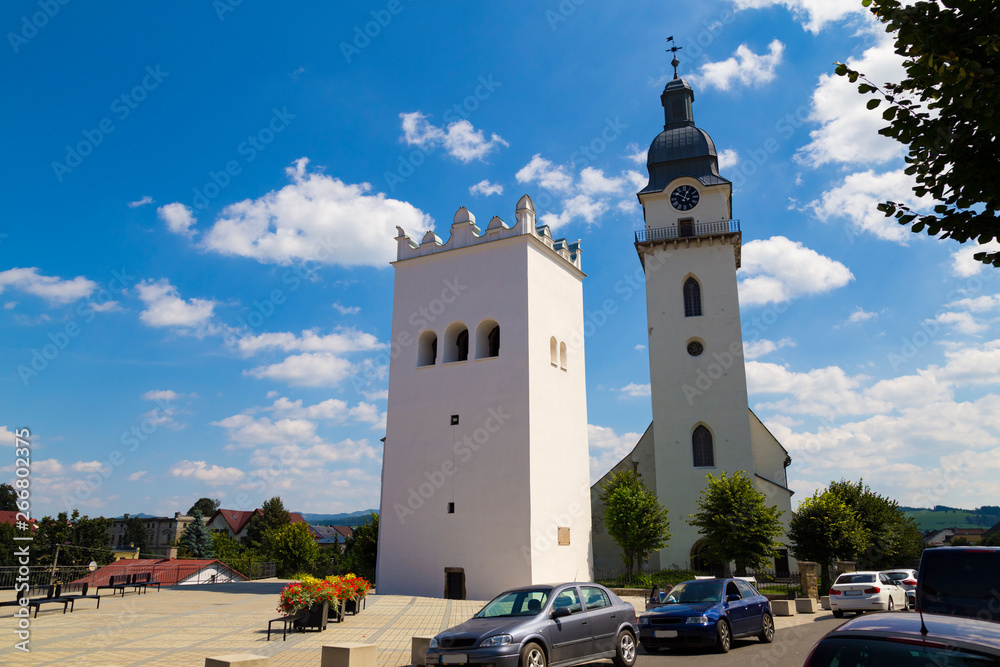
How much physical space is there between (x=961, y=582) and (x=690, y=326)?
30.5 metres

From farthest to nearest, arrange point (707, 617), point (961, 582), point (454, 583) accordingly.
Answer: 1. point (454, 583)
2. point (707, 617)
3. point (961, 582)

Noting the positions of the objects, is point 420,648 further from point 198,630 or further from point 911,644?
point 911,644

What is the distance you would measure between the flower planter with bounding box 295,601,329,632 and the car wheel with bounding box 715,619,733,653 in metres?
8.42

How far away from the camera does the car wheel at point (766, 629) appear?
13.2 meters

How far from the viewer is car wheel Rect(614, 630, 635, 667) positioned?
34.0 ft

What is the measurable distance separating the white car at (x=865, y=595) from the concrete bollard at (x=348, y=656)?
52.8 ft

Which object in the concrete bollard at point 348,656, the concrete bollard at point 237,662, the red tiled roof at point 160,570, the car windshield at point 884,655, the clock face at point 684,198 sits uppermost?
the clock face at point 684,198

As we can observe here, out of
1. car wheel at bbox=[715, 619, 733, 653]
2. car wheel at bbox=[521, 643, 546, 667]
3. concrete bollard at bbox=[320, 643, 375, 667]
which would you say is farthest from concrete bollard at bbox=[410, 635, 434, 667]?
car wheel at bbox=[715, 619, 733, 653]

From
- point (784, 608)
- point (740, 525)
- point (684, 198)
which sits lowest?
point (784, 608)

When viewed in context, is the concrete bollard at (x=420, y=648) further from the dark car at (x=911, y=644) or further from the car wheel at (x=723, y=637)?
the dark car at (x=911, y=644)

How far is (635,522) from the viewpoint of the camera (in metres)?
31.0

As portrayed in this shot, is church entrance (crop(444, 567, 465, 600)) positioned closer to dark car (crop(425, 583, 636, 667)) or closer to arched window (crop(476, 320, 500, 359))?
arched window (crop(476, 320, 500, 359))

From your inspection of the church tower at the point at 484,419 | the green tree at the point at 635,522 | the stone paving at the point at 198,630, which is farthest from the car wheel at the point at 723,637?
the green tree at the point at 635,522

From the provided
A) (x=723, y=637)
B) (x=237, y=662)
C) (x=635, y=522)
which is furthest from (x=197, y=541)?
(x=723, y=637)
